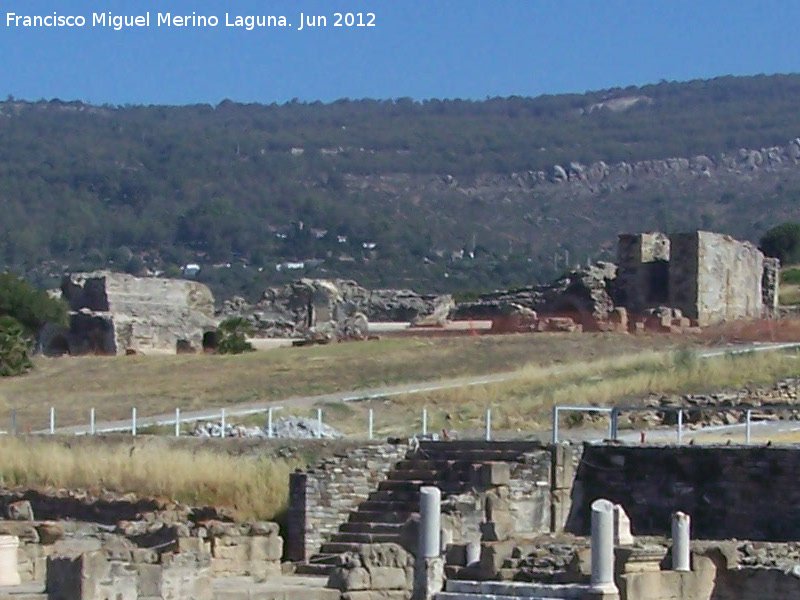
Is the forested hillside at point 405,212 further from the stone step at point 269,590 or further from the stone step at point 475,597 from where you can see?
the stone step at point 475,597

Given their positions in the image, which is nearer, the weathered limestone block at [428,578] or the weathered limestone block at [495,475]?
the weathered limestone block at [428,578]

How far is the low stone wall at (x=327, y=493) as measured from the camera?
28141mm

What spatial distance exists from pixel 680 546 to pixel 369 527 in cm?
878

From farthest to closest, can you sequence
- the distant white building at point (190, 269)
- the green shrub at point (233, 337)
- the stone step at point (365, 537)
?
the distant white building at point (190, 269) → the green shrub at point (233, 337) → the stone step at point (365, 537)

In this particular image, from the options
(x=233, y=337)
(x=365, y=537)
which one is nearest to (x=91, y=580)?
(x=365, y=537)

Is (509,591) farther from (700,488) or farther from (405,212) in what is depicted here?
(405,212)

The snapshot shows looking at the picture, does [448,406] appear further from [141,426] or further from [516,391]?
[141,426]

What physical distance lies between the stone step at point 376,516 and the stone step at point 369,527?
116 millimetres

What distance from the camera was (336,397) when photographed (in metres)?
40.8

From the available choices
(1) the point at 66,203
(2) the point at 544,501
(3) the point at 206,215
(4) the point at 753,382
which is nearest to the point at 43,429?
(4) the point at 753,382

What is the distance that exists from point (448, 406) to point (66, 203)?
6010 inches

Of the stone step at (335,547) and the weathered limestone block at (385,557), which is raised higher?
the stone step at (335,547)

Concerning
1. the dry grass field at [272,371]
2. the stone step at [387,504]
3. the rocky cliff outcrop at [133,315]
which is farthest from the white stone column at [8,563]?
the rocky cliff outcrop at [133,315]

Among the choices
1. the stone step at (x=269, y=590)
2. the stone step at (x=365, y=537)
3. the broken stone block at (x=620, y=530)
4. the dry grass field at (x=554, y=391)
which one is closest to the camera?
the stone step at (x=269, y=590)
